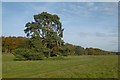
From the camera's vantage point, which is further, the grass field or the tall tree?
the tall tree

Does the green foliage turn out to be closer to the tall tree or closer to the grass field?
the tall tree

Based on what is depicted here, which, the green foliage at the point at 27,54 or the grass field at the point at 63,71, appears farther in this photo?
the green foliage at the point at 27,54

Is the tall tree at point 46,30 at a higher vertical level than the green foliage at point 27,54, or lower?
higher

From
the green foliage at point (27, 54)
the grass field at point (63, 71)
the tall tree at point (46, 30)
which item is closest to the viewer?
the grass field at point (63, 71)

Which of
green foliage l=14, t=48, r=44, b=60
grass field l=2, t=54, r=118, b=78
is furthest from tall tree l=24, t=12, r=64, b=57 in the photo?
grass field l=2, t=54, r=118, b=78

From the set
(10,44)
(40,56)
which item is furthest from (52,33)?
(10,44)

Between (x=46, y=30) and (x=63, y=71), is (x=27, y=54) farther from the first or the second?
(x=63, y=71)

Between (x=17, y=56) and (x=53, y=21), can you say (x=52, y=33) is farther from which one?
(x=17, y=56)

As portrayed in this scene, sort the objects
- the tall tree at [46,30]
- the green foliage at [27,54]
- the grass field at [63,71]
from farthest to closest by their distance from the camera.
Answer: the tall tree at [46,30] → the green foliage at [27,54] → the grass field at [63,71]

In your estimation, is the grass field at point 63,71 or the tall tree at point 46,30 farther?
the tall tree at point 46,30

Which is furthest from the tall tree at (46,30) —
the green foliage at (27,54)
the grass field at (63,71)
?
the grass field at (63,71)

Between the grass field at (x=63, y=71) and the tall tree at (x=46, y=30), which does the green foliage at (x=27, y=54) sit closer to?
the tall tree at (x=46, y=30)

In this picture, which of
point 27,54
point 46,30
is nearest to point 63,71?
point 27,54

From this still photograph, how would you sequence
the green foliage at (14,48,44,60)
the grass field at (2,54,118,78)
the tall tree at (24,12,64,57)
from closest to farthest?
1. the grass field at (2,54,118,78)
2. the green foliage at (14,48,44,60)
3. the tall tree at (24,12,64,57)
